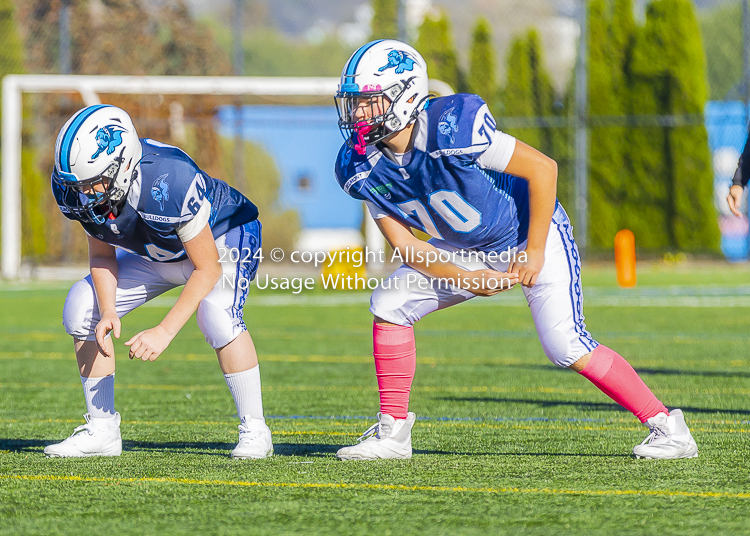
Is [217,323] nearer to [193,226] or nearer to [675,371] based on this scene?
[193,226]

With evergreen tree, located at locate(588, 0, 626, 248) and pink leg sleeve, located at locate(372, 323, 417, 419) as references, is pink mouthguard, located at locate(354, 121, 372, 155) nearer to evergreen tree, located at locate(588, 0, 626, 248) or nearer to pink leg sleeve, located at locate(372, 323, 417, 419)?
pink leg sleeve, located at locate(372, 323, 417, 419)

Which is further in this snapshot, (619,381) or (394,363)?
(394,363)

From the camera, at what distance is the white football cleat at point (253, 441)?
390 centimetres

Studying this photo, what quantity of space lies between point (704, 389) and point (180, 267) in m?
3.23

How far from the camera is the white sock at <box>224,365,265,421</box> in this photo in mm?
3994

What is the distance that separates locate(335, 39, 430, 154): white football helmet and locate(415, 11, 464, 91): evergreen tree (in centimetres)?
2032

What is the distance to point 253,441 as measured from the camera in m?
3.93

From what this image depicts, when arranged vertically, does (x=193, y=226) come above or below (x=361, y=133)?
below

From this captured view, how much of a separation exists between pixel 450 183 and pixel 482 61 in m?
21.0

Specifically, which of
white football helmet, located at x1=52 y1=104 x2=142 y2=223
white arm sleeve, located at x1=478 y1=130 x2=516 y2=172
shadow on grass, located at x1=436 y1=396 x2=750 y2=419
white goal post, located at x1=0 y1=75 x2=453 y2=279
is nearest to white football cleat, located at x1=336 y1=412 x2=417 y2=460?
white arm sleeve, located at x1=478 y1=130 x2=516 y2=172

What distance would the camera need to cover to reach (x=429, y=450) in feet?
13.5

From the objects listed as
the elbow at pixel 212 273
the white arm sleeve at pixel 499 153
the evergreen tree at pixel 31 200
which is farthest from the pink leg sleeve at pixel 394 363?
the evergreen tree at pixel 31 200

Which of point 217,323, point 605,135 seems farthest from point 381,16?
point 217,323

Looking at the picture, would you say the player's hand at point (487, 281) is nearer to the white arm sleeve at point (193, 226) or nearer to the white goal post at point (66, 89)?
the white arm sleeve at point (193, 226)
